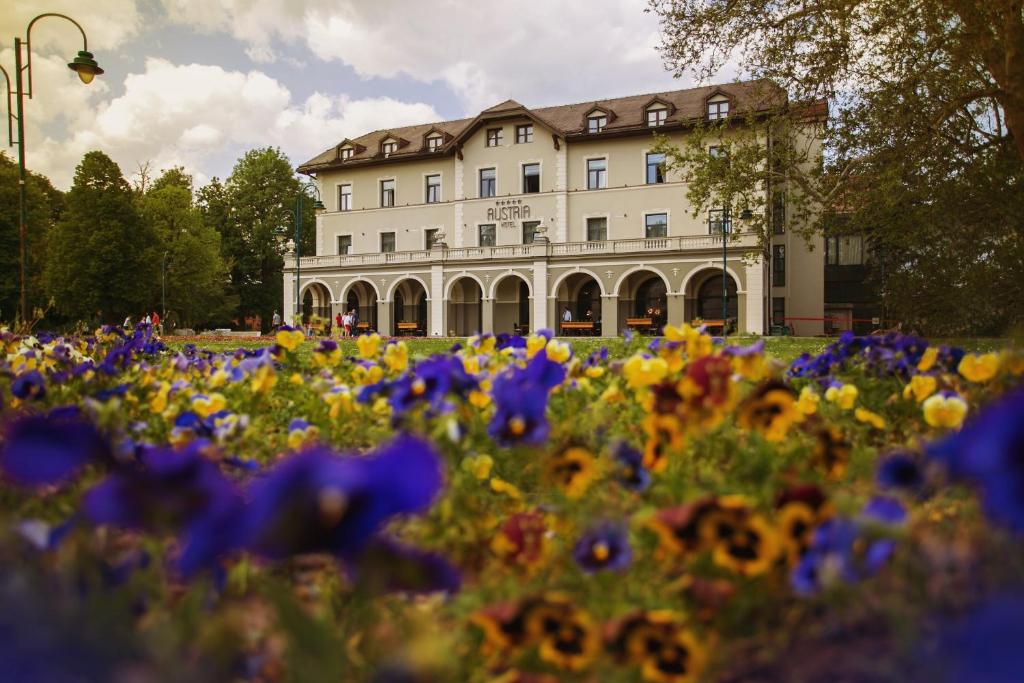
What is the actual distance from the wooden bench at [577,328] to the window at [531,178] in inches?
317

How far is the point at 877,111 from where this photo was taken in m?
12.1

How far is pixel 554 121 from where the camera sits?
126 ft

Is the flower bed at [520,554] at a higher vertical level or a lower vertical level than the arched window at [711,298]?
lower

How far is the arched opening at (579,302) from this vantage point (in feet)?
116

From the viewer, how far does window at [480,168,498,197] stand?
38156 mm

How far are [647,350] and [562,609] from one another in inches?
115

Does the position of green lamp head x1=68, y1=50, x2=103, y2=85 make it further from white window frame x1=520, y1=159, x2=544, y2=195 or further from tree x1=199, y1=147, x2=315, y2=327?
tree x1=199, y1=147, x2=315, y2=327

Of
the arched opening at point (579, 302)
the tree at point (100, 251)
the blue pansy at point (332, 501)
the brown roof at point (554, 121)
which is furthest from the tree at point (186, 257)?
the blue pansy at point (332, 501)

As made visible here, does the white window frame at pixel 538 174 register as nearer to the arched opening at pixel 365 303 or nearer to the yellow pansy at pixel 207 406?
the arched opening at pixel 365 303

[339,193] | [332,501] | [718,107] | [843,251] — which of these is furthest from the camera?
[339,193]

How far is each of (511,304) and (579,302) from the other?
3.82 metres

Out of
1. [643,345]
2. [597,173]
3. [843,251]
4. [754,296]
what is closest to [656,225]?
[597,173]

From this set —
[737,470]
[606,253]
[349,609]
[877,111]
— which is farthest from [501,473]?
[606,253]

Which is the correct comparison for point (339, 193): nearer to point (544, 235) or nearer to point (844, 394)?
point (544, 235)
